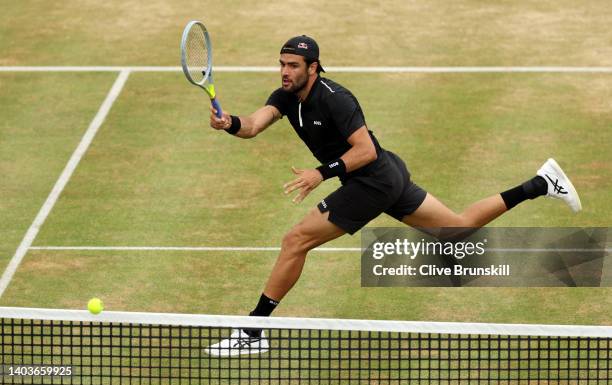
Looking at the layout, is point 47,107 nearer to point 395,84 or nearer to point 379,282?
point 395,84

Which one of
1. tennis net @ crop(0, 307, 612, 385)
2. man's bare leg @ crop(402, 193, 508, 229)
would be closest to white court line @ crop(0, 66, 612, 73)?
man's bare leg @ crop(402, 193, 508, 229)

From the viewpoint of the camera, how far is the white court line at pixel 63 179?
1512 centimetres

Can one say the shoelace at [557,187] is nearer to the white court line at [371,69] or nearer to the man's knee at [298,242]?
the man's knee at [298,242]

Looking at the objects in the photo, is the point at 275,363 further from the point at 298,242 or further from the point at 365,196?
the point at 365,196

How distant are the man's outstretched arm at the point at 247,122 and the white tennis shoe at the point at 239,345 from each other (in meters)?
1.74

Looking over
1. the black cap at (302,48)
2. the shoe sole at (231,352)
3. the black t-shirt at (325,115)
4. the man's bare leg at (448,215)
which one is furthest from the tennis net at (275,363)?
the black cap at (302,48)

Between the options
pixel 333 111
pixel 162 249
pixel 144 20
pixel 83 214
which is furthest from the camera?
pixel 144 20

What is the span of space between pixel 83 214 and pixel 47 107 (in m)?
3.94

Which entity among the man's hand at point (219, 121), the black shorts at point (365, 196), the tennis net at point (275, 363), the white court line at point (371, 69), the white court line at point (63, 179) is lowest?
the white court line at point (371, 69)

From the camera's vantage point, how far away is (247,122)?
12.8 meters

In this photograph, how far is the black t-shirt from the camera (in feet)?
40.9

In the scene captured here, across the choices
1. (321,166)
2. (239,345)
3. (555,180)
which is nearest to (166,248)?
(239,345)

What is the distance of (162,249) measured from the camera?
15.6 metres

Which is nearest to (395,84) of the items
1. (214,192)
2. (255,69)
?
(255,69)
